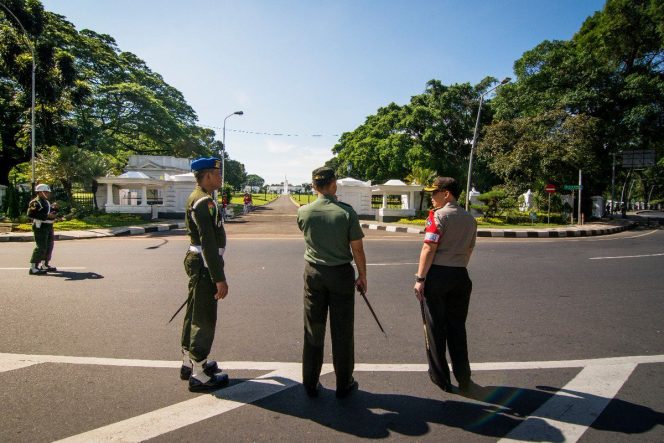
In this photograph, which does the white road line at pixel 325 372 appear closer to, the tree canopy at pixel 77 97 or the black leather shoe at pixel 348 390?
the black leather shoe at pixel 348 390

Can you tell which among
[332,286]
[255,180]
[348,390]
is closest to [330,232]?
[332,286]

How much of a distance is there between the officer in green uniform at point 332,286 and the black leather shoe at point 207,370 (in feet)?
2.44

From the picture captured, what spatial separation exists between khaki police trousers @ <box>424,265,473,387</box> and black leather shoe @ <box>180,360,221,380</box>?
1745mm

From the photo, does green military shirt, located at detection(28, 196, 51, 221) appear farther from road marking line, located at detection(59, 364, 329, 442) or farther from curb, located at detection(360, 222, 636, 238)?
→ curb, located at detection(360, 222, 636, 238)

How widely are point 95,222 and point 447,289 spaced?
20.8m

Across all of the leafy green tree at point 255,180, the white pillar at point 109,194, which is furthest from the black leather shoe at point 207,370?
the leafy green tree at point 255,180

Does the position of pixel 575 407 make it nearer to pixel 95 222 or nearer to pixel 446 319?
pixel 446 319

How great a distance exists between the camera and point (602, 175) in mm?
28875

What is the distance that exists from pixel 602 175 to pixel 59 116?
37.5 metres

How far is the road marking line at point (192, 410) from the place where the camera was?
2.43 m

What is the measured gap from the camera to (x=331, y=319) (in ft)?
9.86

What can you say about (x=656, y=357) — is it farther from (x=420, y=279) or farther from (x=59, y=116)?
(x=59, y=116)

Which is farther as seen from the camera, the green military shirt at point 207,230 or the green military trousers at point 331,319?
the green military shirt at point 207,230

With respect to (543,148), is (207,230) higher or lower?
lower
